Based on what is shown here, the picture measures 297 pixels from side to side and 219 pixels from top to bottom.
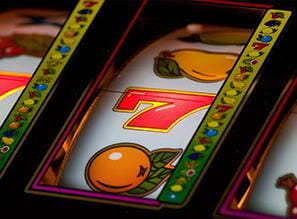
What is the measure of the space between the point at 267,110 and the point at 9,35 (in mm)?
1132

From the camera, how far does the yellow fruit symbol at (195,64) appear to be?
347cm

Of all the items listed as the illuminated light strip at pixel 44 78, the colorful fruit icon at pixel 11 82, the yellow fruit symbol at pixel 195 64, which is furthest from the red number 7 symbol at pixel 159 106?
the colorful fruit icon at pixel 11 82

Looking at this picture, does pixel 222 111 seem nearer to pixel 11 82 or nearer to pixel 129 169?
pixel 129 169

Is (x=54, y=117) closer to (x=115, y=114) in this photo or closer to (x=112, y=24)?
(x=115, y=114)

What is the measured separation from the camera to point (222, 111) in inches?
126

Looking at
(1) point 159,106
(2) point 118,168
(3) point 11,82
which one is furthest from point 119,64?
(2) point 118,168

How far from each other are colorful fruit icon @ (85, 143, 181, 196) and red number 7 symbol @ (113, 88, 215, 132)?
0.39ft

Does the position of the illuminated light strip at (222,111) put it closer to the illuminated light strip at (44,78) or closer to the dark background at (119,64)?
the dark background at (119,64)

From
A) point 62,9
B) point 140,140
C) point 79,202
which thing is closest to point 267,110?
point 140,140

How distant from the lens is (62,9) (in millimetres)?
3889

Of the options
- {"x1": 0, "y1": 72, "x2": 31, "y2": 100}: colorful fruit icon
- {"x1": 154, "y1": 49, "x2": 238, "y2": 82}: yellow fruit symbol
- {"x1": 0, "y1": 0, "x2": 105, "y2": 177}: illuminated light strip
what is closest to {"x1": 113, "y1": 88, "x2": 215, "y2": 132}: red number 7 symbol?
{"x1": 154, "y1": 49, "x2": 238, "y2": 82}: yellow fruit symbol

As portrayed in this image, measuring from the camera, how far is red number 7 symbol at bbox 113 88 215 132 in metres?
3.31

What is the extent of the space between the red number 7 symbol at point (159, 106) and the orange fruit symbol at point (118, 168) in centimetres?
12

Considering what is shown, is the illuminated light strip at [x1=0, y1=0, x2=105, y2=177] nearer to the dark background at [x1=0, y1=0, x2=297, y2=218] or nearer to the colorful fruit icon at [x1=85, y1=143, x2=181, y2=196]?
the dark background at [x1=0, y1=0, x2=297, y2=218]
